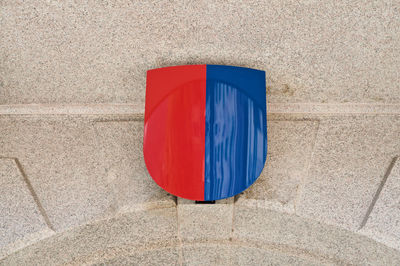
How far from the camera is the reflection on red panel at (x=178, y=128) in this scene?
0.68 m

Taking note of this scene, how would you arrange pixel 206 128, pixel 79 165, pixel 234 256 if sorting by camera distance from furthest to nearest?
pixel 234 256 < pixel 79 165 < pixel 206 128

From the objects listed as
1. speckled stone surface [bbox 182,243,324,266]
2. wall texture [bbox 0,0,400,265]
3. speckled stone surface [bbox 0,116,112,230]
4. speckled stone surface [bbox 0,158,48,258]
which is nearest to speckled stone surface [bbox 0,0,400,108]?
wall texture [bbox 0,0,400,265]

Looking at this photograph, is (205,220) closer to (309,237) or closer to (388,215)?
(309,237)

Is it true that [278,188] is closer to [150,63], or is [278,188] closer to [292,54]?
[292,54]

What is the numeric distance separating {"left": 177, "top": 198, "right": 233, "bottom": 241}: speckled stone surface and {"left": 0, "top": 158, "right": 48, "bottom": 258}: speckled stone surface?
66 centimetres

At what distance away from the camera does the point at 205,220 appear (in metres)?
0.92

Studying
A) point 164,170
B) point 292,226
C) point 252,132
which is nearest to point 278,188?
point 292,226

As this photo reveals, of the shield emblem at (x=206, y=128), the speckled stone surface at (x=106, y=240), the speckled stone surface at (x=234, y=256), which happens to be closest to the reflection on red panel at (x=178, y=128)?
the shield emblem at (x=206, y=128)

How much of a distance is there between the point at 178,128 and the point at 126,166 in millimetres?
379

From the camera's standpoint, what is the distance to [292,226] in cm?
95

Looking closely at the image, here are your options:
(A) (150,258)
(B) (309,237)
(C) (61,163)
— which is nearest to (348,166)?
(B) (309,237)

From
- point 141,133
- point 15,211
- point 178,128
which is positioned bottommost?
point 15,211

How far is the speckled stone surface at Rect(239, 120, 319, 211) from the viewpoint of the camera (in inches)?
33.8

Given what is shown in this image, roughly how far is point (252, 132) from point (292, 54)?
1.25 feet
